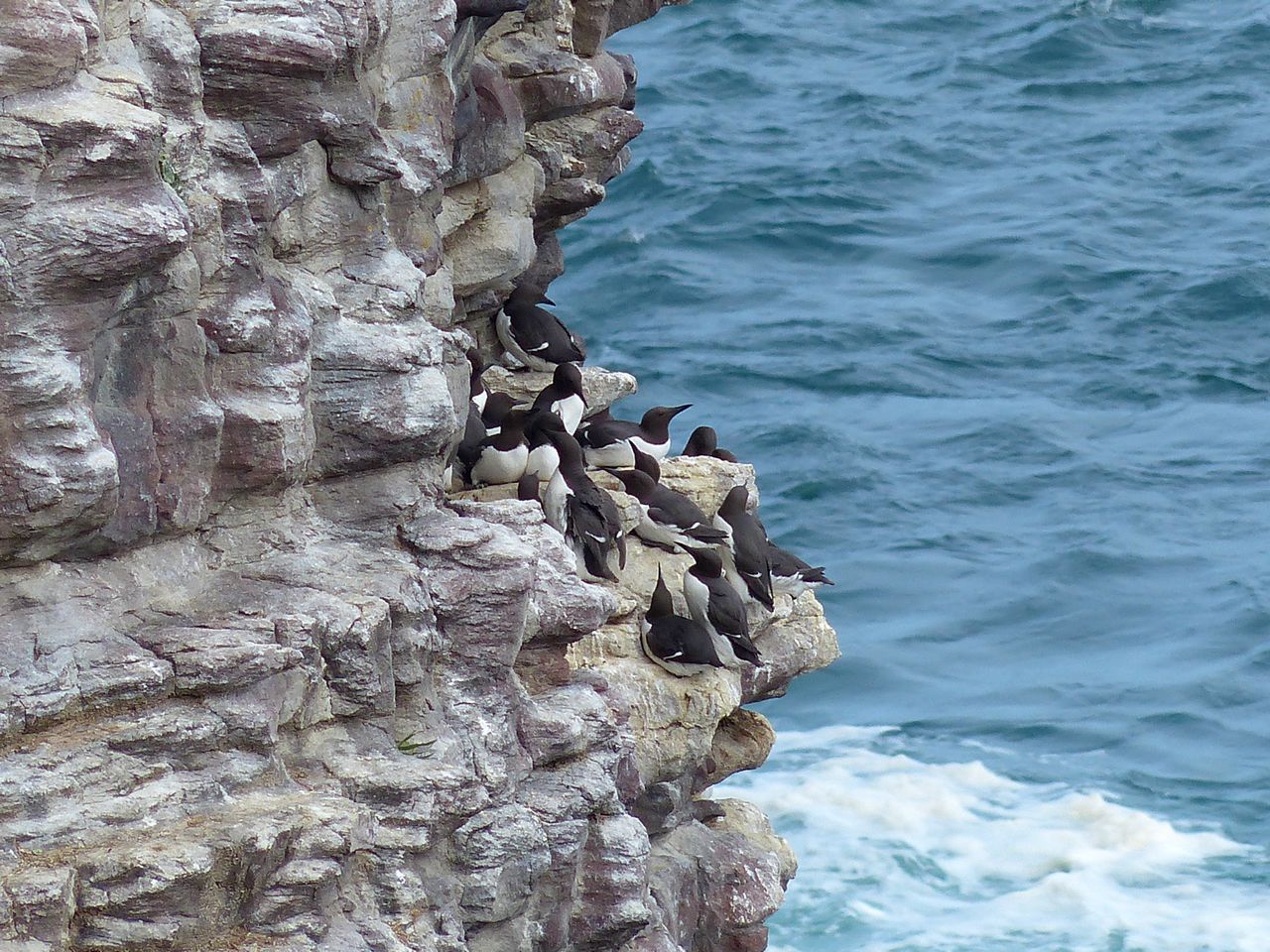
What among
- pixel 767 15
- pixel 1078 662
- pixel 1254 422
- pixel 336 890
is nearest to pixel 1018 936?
pixel 1078 662

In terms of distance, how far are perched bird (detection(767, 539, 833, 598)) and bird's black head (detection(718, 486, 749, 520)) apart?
0.36 meters

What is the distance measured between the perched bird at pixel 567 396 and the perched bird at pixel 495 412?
33 centimetres

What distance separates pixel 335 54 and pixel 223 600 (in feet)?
7.06

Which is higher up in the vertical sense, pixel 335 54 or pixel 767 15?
pixel 335 54

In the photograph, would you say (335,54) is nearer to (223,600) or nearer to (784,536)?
(223,600)

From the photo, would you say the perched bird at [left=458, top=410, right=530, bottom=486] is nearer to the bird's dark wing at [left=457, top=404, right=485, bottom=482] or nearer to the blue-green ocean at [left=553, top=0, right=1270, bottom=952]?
the bird's dark wing at [left=457, top=404, right=485, bottom=482]

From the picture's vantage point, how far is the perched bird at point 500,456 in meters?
10.9

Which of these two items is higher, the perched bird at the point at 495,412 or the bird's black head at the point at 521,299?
the bird's black head at the point at 521,299

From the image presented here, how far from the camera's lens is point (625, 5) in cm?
1335

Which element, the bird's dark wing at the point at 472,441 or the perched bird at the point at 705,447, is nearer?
the bird's dark wing at the point at 472,441

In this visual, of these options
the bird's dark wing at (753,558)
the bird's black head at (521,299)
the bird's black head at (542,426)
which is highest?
the bird's black head at (521,299)

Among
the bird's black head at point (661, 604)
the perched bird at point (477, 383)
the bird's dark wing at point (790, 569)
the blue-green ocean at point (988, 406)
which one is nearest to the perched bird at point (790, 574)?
the bird's dark wing at point (790, 569)

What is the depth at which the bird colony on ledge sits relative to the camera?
10.5 m

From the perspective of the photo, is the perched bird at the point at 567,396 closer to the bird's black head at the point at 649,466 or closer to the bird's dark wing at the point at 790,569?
the bird's black head at the point at 649,466
